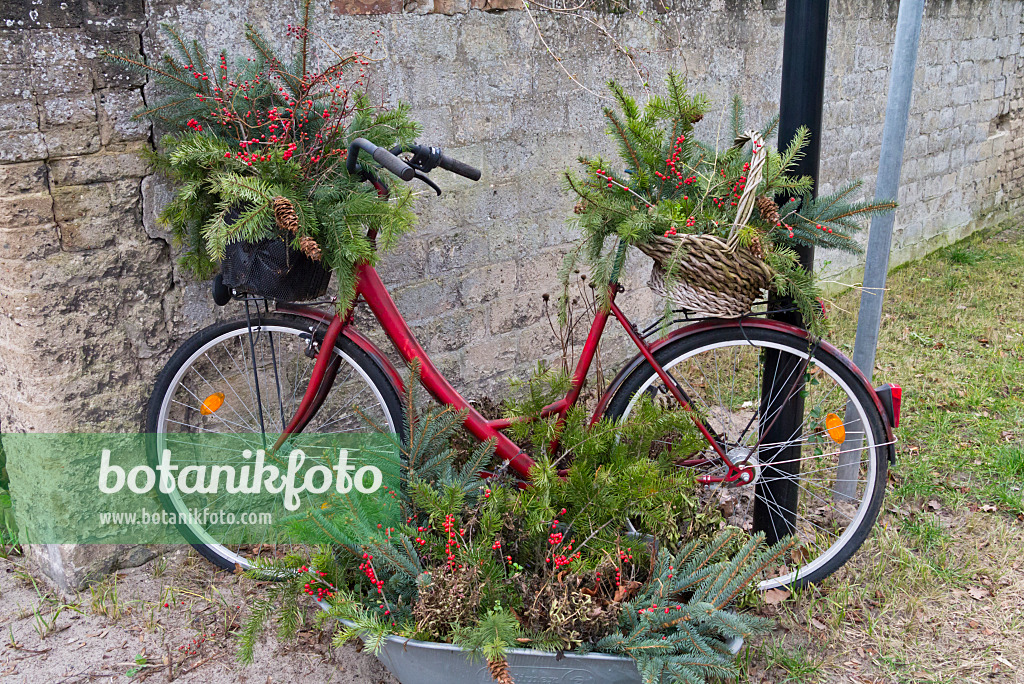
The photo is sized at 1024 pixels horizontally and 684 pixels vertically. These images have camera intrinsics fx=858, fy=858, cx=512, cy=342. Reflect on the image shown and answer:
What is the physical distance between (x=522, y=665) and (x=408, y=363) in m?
0.94

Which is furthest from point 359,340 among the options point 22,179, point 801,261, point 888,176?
point 888,176

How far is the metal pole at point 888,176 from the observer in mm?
2939

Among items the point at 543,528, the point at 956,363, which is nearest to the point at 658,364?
the point at 543,528

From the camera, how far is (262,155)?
2328 mm

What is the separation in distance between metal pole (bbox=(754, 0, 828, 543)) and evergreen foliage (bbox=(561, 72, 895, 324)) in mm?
134

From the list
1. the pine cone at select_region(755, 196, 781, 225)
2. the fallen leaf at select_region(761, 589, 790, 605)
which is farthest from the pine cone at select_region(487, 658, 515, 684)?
the pine cone at select_region(755, 196, 781, 225)

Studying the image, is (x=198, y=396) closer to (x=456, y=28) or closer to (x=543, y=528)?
(x=543, y=528)

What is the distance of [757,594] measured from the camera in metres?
2.66

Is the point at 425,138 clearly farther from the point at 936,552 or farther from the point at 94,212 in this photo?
the point at 936,552

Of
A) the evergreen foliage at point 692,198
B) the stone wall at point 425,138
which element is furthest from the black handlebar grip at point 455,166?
the stone wall at point 425,138

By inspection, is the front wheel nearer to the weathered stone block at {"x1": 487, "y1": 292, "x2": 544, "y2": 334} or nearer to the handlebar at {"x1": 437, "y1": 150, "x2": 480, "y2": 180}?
the handlebar at {"x1": 437, "y1": 150, "x2": 480, "y2": 180}

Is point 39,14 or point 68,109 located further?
point 68,109

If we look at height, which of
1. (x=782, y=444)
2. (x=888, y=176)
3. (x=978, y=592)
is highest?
(x=888, y=176)

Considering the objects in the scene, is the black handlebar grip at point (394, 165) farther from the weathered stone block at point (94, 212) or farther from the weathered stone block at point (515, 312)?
the weathered stone block at point (515, 312)
